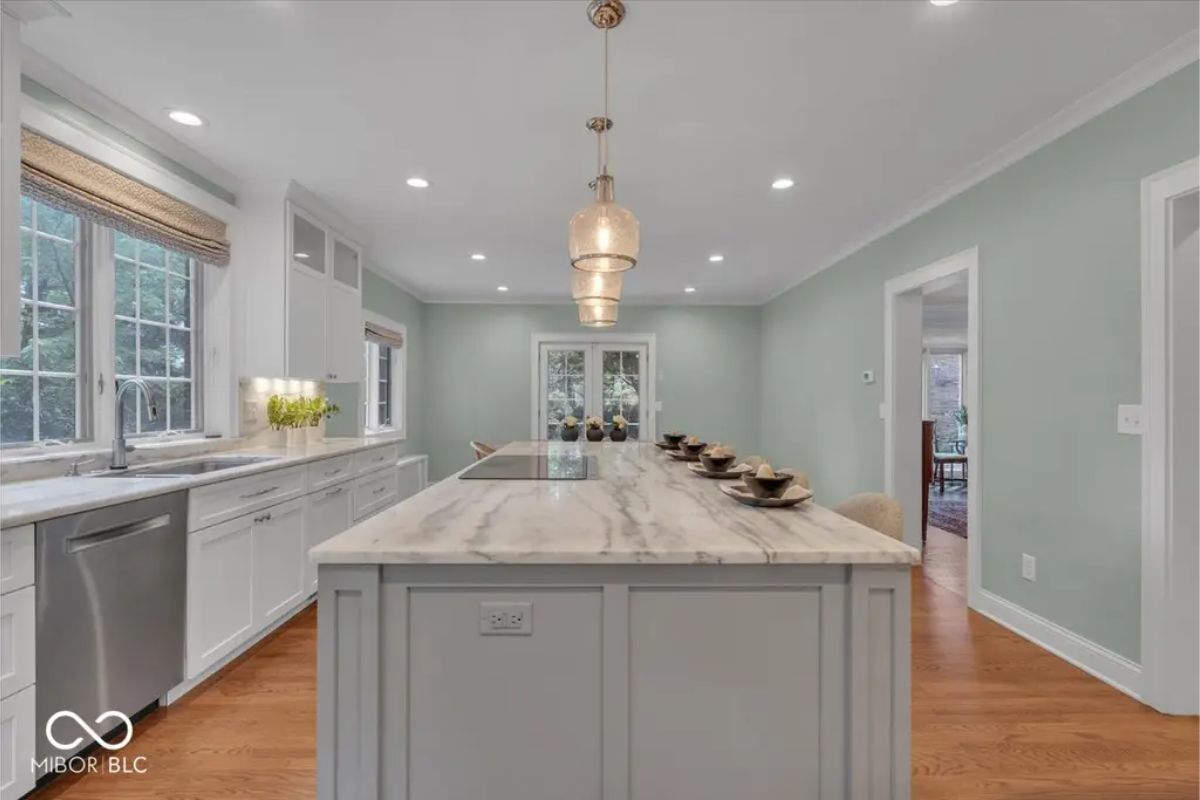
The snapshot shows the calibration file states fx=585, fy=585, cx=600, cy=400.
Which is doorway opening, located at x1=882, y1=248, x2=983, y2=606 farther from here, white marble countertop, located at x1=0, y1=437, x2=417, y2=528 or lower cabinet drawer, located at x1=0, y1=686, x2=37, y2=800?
lower cabinet drawer, located at x1=0, y1=686, x2=37, y2=800

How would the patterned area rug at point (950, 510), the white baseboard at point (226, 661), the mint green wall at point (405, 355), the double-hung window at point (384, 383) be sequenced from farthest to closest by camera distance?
the double-hung window at point (384, 383) < the patterned area rug at point (950, 510) < the mint green wall at point (405, 355) < the white baseboard at point (226, 661)

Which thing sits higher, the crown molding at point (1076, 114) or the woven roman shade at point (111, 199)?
the crown molding at point (1076, 114)

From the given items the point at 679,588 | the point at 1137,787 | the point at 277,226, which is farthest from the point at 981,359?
the point at 277,226

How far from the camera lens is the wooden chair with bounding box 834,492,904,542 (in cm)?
179

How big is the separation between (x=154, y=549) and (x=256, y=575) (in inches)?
27.2

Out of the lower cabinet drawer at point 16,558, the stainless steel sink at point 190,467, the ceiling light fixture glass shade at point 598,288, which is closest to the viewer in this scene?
the lower cabinet drawer at point 16,558

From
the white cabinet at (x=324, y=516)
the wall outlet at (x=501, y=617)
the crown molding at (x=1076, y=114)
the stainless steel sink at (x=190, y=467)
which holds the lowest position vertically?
the white cabinet at (x=324, y=516)

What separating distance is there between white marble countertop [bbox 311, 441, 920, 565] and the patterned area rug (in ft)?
15.8

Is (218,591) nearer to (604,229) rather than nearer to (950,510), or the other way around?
(604,229)

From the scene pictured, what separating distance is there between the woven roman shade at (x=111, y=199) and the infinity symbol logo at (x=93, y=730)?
72.6 inches

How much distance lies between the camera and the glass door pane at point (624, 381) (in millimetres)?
7598

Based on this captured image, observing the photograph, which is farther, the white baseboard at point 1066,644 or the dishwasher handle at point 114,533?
the white baseboard at point 1066,644

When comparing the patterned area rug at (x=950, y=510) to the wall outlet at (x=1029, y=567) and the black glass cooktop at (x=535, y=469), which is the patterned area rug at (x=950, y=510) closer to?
the wall outlet at (x=1029, y=567)

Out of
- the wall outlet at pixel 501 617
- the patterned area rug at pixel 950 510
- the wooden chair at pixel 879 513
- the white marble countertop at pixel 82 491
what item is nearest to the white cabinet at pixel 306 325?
the white marble countertop at pixel 82 491
